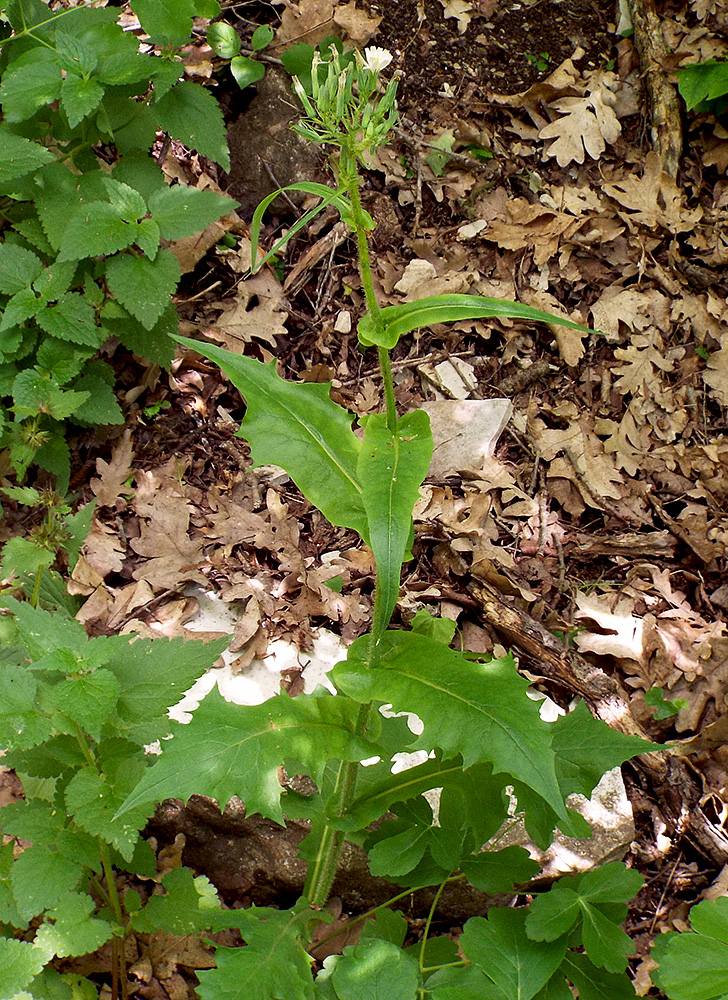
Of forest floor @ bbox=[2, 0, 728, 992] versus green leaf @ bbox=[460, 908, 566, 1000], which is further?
forest floor @ bbox=[2, 0, 728, 992]

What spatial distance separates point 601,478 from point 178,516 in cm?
211

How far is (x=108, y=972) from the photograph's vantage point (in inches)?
110

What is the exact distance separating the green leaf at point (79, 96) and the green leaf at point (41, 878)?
8.64 ft

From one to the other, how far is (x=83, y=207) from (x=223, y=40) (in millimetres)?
1563

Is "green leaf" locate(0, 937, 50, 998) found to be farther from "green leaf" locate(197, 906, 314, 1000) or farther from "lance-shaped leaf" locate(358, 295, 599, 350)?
"lance-shaped leaf" locate(358, 295, 599, 350)

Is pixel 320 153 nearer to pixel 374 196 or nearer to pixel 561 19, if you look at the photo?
pixel 374 196

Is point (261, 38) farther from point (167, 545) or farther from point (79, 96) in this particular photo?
point (167, 545)

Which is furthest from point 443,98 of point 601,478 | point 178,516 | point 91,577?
Answer: point 91,577

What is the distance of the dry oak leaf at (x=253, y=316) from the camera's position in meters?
4.19

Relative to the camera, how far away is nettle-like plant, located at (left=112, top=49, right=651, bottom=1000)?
1772 mm

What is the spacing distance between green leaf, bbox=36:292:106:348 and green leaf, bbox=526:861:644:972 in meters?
2.79

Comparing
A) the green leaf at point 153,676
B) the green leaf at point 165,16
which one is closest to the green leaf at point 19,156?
the green leaf at point 165,16

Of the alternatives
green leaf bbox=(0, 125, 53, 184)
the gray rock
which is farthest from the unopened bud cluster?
the gray rock

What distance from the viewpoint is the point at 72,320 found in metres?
3.52
